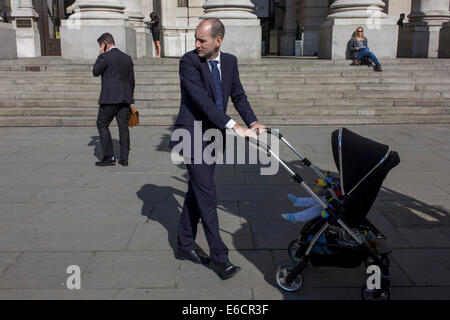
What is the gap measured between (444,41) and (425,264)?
1599 centimetres

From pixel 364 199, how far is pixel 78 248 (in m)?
2.49

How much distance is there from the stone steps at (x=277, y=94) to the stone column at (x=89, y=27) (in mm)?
1269

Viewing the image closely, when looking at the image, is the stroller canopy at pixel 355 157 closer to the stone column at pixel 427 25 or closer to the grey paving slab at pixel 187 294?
the grey paving slab at pixel 187 294

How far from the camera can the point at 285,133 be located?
9.28 m

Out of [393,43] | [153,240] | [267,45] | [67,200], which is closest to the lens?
[153,240]

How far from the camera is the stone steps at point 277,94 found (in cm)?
1037

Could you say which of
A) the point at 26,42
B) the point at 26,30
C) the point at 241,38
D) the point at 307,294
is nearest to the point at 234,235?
the point at 307,294

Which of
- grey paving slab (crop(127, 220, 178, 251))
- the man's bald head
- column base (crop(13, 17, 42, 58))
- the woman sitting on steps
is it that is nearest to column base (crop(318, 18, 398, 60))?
the woman sitting on steps

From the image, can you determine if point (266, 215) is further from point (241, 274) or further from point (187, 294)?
point (187, 294)

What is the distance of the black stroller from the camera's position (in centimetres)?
312

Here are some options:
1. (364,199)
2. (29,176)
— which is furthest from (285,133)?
(364,199)

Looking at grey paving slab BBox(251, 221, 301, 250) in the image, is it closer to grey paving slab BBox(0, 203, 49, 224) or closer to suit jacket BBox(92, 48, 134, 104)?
grey paving slab BBox(0, 203, 49, 224)

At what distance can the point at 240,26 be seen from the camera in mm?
13852
